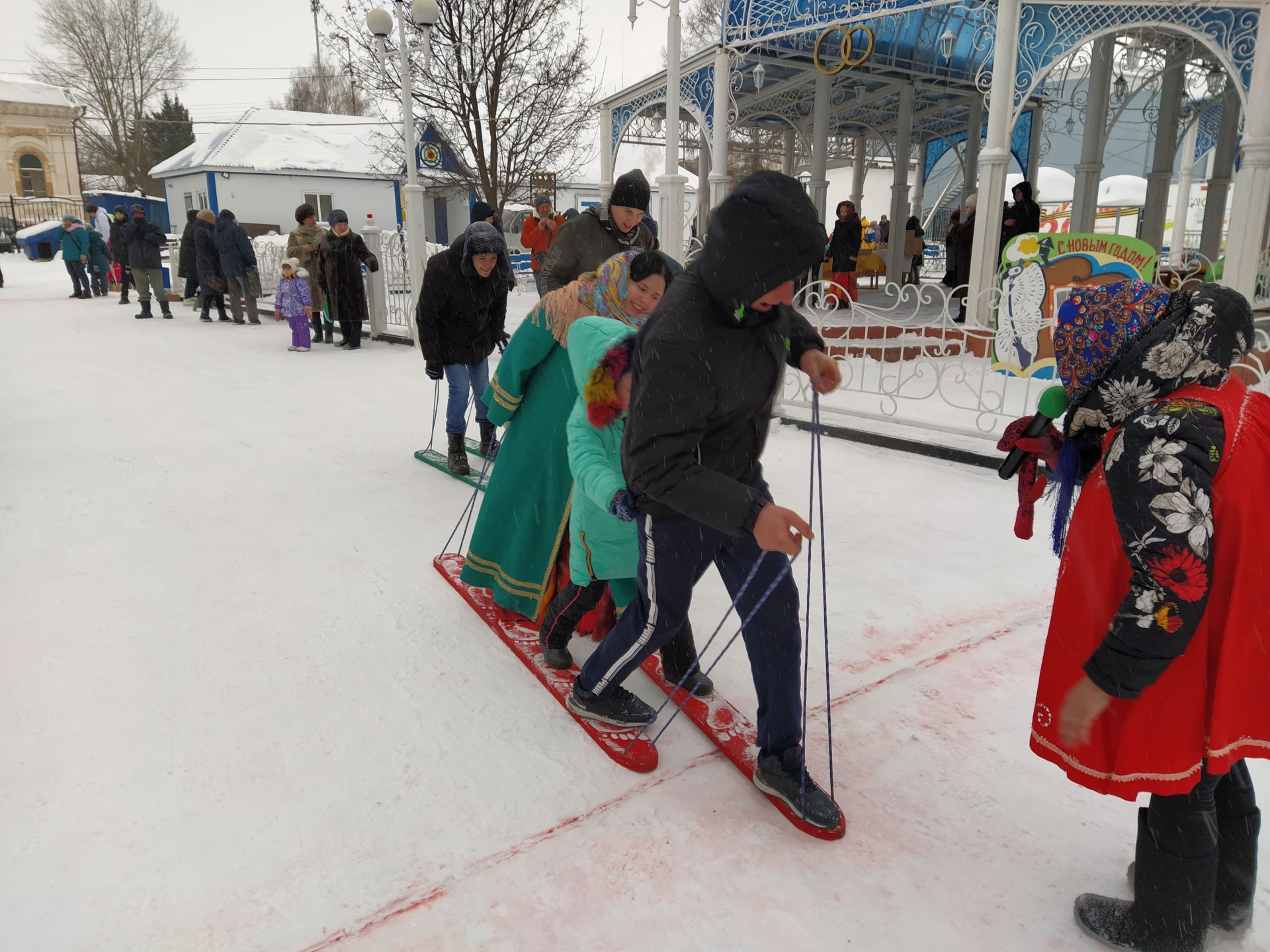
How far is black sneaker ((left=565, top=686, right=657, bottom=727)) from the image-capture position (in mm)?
2598

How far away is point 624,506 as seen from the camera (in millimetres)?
2139

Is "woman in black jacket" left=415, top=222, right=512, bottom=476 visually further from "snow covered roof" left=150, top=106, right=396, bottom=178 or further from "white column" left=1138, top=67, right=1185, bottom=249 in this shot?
"snow covered roof" left=150, top=106, right=396, bottom=178

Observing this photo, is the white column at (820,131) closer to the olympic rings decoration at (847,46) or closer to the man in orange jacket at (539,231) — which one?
the olympic rings decoration at (847,46)

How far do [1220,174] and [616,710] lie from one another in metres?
15.5

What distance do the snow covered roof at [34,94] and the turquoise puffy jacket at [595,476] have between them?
45.8 m

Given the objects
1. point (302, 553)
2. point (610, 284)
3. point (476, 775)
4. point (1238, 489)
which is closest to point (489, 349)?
point (302, 553)

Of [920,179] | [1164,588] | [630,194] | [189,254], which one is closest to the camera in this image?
[1164,588]

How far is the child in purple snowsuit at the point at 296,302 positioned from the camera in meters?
10.5

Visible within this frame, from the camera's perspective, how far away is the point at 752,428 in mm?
2068

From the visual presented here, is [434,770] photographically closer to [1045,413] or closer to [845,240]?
[1045,413]

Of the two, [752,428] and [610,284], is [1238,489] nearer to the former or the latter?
[752,428]

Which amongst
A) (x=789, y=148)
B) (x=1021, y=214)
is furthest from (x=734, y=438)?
(x=789, y=148)

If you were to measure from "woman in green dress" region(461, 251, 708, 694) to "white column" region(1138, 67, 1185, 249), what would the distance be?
493 inches

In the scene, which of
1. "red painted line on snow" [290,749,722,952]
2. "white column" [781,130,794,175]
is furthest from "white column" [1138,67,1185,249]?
"red painted line on snow" [290,749,722,952]
